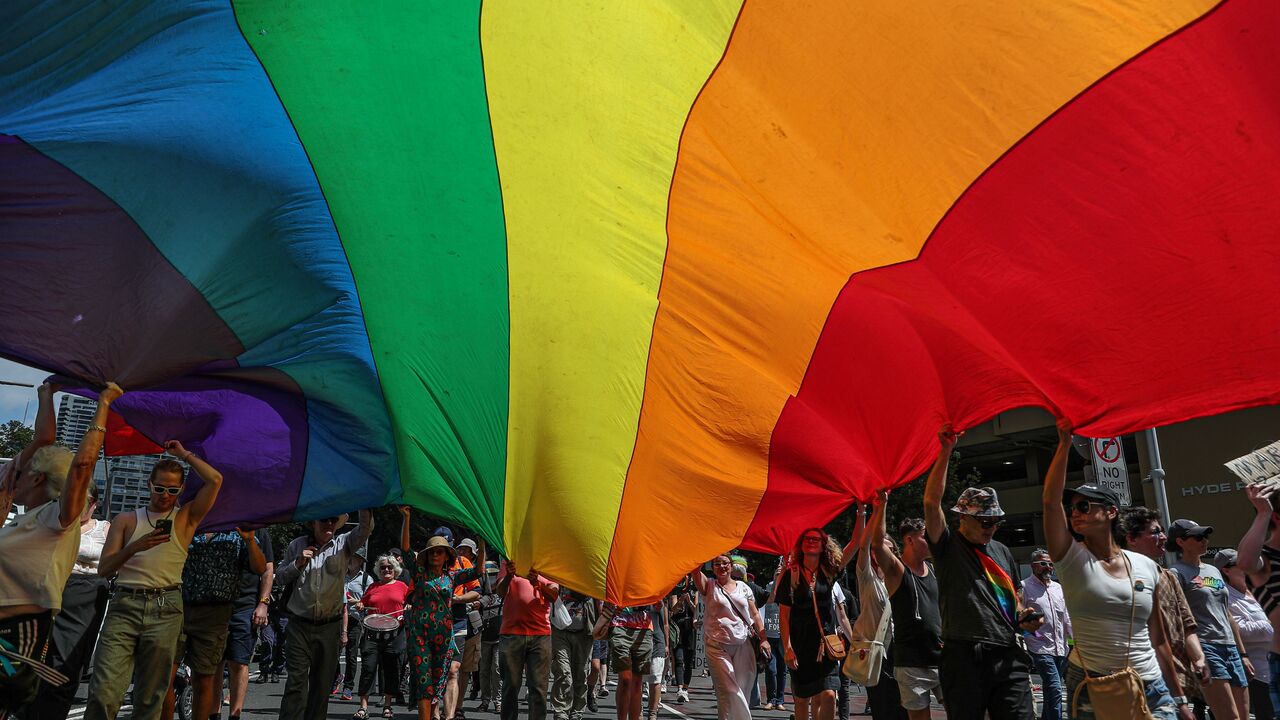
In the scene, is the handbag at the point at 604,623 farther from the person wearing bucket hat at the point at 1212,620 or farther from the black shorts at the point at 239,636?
the person wearing bucket hat at the point at 1212,620

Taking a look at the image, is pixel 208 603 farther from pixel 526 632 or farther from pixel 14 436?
pixel 14 436

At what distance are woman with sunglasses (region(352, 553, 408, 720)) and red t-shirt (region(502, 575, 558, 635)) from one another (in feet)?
9.58

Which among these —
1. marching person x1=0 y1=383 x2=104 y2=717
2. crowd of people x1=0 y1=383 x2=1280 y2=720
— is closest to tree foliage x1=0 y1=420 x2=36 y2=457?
crowd of people x1=0 y1=383 x2=1280 y2=720

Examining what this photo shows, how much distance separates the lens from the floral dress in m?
9.06

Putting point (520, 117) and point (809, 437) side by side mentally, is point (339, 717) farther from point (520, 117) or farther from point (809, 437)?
point (520, 117)

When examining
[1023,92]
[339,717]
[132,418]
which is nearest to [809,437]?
[1023,92]

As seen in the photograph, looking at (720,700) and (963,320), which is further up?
(963,320)

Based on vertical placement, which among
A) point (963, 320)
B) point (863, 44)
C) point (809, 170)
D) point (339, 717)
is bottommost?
point (339, 717)

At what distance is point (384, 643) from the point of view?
39.2 ft


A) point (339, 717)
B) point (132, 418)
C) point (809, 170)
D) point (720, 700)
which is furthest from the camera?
point (339, 717)

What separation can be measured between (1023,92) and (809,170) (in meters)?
0.90

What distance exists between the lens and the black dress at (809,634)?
27.7ft

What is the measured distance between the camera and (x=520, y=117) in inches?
178

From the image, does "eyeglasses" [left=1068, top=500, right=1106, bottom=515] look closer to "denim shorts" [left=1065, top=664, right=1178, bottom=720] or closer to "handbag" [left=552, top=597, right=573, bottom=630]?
"denim shorts" [left=1065, top=664, right=1178, bottom=720]
